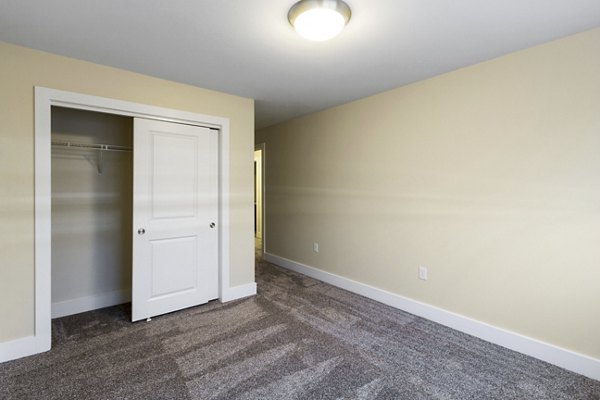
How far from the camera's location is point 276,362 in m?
2.17

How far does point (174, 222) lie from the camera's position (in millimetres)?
3025

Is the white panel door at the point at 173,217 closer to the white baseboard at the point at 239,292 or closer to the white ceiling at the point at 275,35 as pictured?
the white baseboard at the point at 239,292

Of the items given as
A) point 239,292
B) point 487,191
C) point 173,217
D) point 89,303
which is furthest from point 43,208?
point 487,191

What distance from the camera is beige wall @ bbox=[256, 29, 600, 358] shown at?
2070mm

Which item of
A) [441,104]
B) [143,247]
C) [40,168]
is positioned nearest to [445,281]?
[441,104]

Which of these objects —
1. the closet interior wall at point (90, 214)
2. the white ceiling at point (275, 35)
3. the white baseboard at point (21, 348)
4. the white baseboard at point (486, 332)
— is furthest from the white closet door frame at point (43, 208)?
the white baseboard at point (486, 332)

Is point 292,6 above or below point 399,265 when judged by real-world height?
above

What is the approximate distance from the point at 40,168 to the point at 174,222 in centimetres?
113

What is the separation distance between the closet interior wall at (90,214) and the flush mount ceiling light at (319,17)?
2.42m

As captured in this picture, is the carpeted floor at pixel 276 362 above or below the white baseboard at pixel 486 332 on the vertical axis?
below

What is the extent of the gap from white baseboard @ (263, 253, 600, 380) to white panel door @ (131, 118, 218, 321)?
1.75 metres

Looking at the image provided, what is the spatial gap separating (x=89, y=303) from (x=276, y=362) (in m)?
2.23

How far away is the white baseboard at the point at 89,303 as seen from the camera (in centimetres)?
294

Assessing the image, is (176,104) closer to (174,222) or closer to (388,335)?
(174,222)
